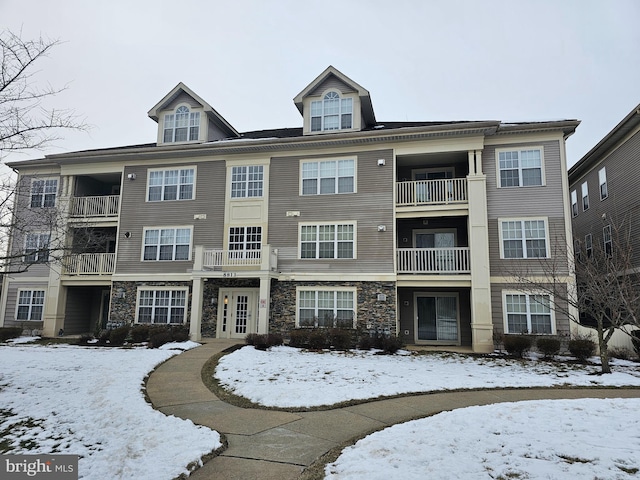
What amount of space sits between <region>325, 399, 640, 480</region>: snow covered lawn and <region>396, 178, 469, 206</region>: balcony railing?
11.1 m

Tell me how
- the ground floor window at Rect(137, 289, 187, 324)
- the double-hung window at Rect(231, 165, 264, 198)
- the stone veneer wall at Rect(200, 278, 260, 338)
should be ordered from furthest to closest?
the double-hung window at Rect(231, 165, 264, 198), the ground floor window at Rect(137, 289, 187, 324), the stone veneer wall at Rect(200, 278, 260, 338)

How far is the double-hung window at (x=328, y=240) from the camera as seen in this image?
1759 cm

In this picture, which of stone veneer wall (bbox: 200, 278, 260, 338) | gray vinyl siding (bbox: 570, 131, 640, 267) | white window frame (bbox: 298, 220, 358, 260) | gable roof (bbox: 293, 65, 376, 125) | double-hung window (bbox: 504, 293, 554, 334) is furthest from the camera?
gable roof (bbox: 293, 65, 376, 125)

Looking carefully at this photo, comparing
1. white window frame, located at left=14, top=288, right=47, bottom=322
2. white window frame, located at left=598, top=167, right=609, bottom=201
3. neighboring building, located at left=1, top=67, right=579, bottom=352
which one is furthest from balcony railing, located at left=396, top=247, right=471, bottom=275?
white window frame, located at left=14, top=288, right=47, bottom=322

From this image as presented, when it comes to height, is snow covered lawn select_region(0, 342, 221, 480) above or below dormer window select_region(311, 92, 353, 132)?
below

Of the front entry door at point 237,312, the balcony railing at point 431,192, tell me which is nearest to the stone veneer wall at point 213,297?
the front entry door at point 237,312

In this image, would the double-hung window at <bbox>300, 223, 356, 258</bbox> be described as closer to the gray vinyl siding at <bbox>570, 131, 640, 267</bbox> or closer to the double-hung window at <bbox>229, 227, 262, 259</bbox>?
the double-hung window at <bbox>229, 227, 262, 259</bbox>

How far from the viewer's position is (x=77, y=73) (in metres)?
9.05

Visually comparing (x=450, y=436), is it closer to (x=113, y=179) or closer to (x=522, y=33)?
(x=522, y=33)

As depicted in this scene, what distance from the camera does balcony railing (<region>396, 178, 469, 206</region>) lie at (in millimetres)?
17156

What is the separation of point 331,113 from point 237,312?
952 centimetres

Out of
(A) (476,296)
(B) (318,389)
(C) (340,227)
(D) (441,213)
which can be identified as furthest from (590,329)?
(B) (318,389)

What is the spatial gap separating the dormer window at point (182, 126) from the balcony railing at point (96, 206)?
12.7 feet

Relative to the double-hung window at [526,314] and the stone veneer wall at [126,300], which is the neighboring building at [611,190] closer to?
the double-hung window at [526,314]
